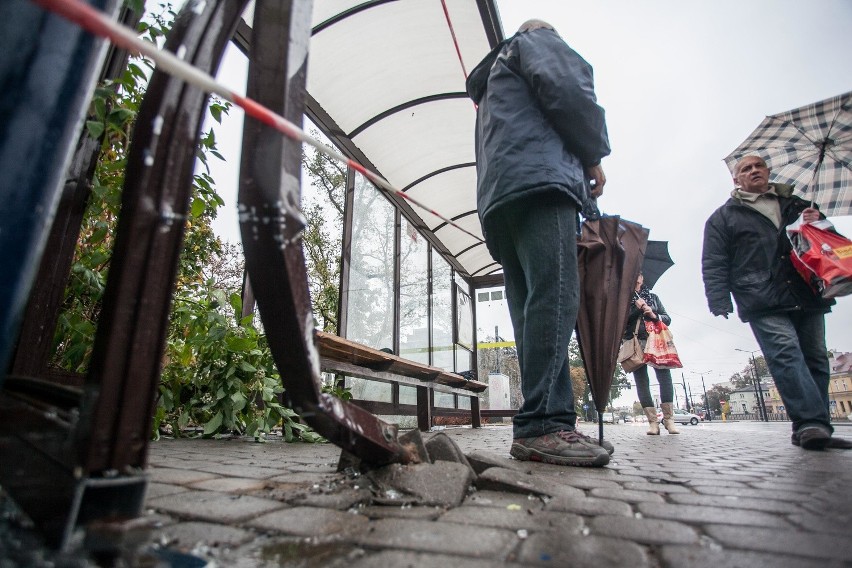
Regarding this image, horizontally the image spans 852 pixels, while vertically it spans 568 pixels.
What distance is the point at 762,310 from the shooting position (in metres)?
3.26

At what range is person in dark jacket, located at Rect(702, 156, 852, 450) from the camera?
303 centimetres

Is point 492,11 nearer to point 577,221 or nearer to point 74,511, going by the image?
point 577,221

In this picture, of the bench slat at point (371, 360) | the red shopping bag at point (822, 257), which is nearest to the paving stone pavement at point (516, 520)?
the bench slat at point (371, 360)

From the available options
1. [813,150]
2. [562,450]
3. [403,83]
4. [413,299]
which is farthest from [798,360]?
[413,299]

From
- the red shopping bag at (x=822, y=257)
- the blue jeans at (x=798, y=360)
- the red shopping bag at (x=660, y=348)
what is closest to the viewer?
the red shopping bag at (x=822, y=257)

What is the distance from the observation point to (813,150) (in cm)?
421

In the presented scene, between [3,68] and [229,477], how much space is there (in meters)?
1.39

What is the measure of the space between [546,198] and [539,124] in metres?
0.38

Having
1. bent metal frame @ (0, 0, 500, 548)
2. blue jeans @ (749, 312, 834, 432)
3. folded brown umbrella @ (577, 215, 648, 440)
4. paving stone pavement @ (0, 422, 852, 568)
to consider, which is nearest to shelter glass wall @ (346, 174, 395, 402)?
folded brown umbrella @ (577, 215, 648, 440)

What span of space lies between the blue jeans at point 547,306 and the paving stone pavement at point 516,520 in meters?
0.39

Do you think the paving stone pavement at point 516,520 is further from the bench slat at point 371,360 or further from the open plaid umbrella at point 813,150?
the open plaid umbrella at point 813,150

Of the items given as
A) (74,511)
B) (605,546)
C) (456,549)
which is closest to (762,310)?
(605,546)

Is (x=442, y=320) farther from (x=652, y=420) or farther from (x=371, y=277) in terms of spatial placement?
(x=652, y=420)

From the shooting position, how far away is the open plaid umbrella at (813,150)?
4.02 metres
